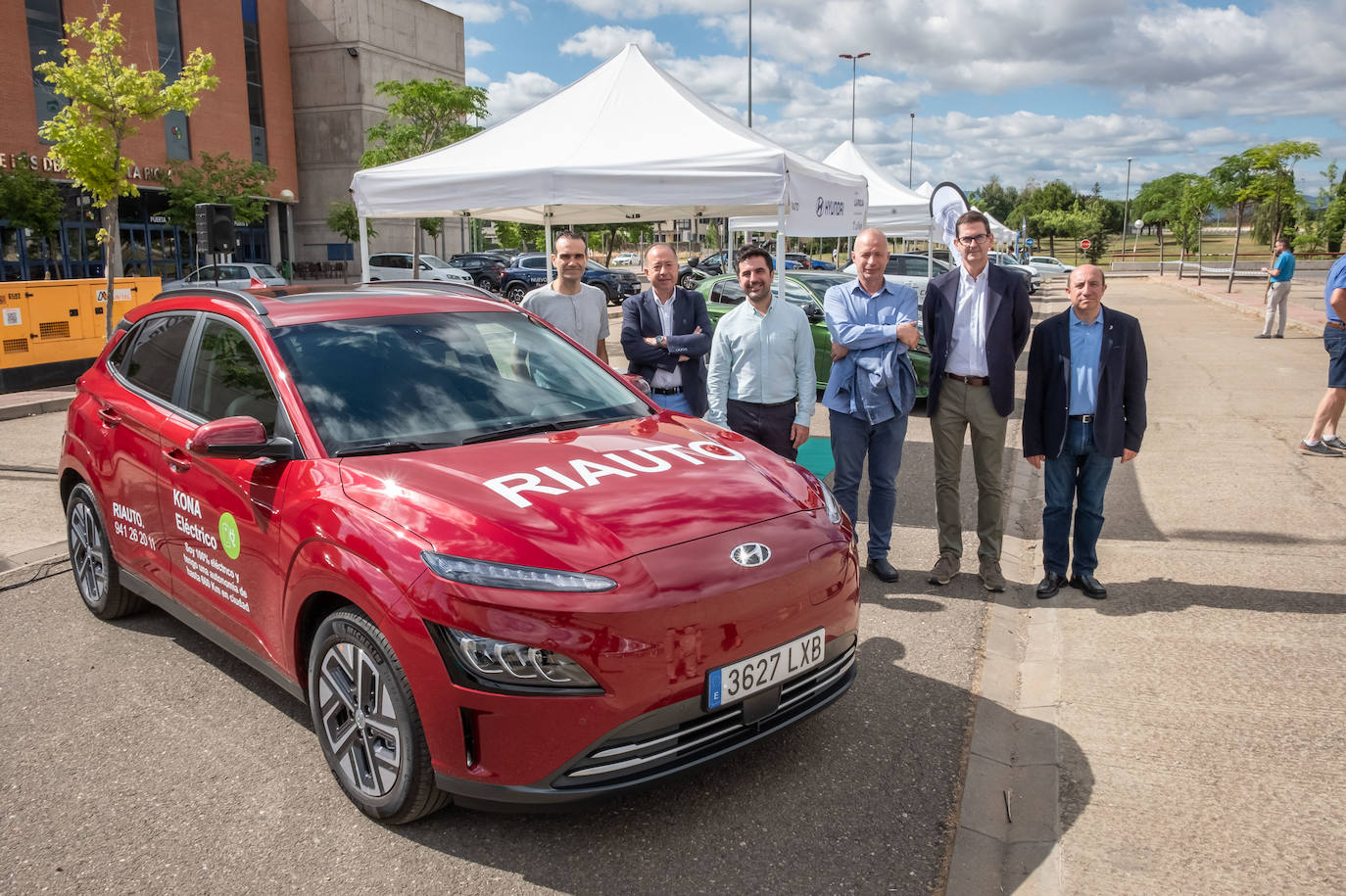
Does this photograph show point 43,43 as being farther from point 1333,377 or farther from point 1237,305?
point 1333,377

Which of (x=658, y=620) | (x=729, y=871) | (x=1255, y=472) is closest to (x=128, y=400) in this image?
(x=658, y=620)

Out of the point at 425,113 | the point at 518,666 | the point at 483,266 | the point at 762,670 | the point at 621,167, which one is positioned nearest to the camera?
the point at 518,666

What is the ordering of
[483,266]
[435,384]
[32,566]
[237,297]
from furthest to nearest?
[483,266]
[32,566]
[237,297]
[435,384]

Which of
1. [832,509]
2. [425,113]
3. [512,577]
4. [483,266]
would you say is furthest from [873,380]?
[425,113]

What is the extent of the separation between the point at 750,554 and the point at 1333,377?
7.51 meters

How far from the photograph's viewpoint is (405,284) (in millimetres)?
4488

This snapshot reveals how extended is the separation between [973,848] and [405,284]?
3321mm

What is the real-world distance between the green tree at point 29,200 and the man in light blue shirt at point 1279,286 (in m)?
33.6

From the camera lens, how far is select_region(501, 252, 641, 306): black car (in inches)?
1266

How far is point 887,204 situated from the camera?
16.9 metres

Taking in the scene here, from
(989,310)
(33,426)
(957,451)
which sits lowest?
(33,426)

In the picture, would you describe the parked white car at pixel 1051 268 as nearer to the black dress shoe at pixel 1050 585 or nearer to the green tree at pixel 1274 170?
the green tree at pixel 1274 170

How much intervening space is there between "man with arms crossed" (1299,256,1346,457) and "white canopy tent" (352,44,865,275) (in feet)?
13.2

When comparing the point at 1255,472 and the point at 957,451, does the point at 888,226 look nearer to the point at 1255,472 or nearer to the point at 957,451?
the point at 1255,472
